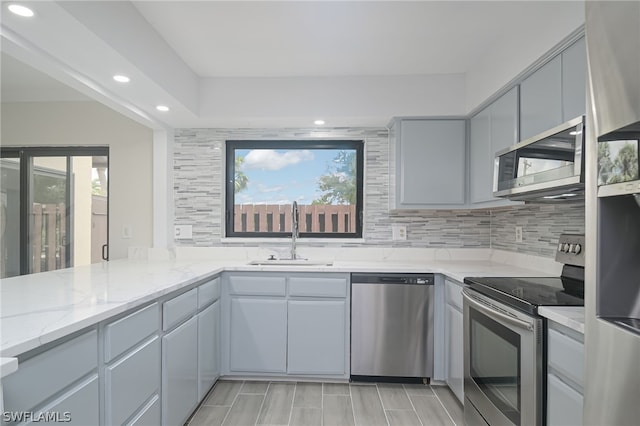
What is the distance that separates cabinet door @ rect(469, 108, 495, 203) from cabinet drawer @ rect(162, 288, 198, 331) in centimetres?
207

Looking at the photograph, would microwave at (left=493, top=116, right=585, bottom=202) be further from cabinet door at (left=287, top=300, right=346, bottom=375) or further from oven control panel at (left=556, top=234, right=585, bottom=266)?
cabinet door at (left=287, top=300, right=346, bottom=375)

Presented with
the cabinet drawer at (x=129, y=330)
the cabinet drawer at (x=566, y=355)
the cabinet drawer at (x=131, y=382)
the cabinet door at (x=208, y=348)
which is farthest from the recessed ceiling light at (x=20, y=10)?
the cabinet drawer at (x=566, y=355)

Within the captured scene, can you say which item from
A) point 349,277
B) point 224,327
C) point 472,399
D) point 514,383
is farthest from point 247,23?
point 472,399

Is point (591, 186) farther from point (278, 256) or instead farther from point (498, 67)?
point (278, 256)

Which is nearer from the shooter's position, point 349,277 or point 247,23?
point 247,23

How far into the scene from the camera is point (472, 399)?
1937mm

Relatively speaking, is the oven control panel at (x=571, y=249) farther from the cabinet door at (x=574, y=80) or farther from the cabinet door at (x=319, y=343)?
the cabinet door at (x=319, y=343)

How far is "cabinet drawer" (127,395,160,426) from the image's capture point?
4.88 ft

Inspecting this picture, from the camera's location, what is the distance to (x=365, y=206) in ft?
10.5

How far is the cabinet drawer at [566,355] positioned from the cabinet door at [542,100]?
1.01 meters

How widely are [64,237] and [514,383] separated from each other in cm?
359

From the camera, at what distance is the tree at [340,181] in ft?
10.8

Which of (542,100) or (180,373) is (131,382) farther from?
(542,100)

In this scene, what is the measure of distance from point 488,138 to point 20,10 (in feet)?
8.57
